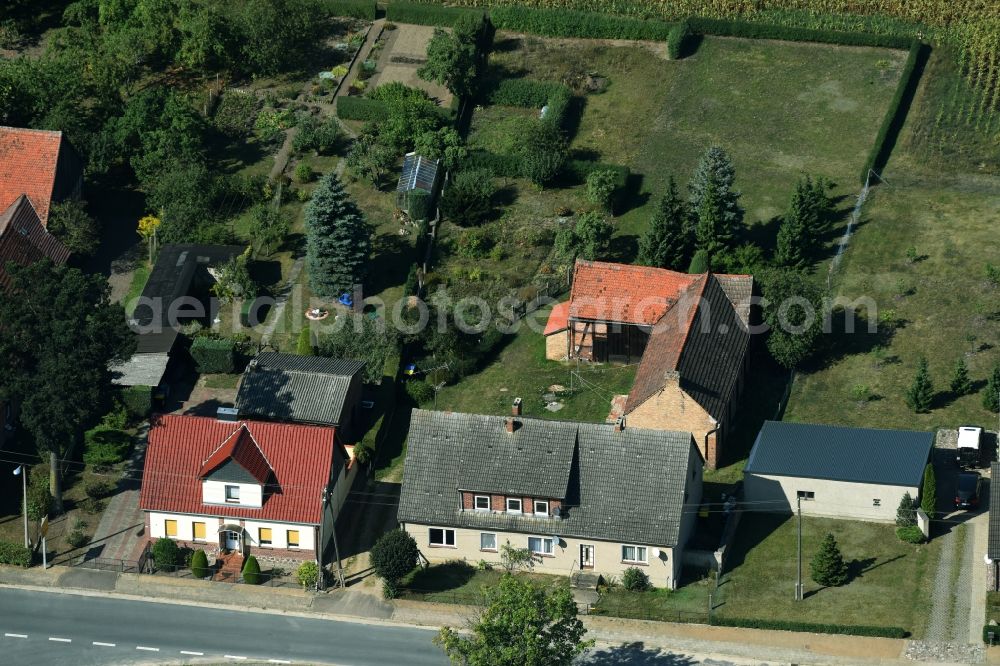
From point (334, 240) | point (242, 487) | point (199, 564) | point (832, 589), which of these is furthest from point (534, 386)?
point (832, 589)

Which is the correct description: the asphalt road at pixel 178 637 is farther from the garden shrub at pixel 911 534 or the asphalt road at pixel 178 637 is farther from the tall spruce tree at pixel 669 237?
the tall spruce tree at pixel 669 237

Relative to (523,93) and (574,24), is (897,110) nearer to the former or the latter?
(574,24)

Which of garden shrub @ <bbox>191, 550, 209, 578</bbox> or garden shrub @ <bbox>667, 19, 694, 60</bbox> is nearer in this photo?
garden shrub @ <bbox>191, 550, 209, 578</bbox>

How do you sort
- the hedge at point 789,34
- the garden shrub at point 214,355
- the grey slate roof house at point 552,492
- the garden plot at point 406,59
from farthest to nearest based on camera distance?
the hedge at point 789,34 < the garden plot at point 406,59 < the garden shrub at point 214,355 < the grey slate roof house at point 552,492

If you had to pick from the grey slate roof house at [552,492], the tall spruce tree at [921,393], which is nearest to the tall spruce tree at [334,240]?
the grey slate roof house at [552,492]

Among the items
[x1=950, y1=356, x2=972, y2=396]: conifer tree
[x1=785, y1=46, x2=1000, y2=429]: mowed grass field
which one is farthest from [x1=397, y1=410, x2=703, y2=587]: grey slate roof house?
[x1=950, y1=356, x2=972, y2=396]: conifer tree

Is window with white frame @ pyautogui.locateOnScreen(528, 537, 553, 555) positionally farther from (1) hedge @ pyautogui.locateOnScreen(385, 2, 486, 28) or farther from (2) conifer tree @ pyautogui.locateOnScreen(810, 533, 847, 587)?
(1) hedge @ pyautogui.locateOnScreen(385, 2, 486, 28)

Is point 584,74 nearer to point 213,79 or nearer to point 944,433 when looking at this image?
point 213,79
